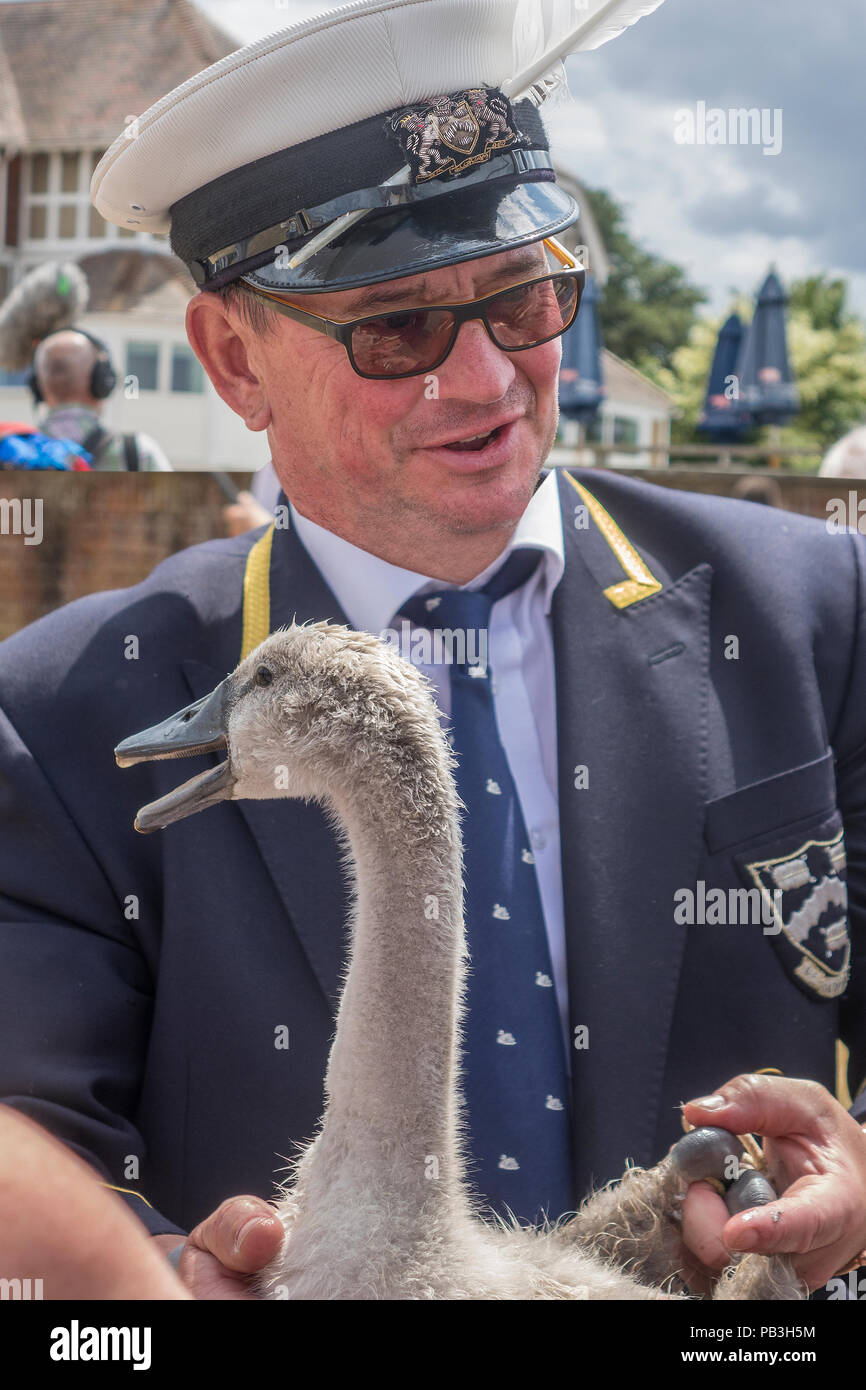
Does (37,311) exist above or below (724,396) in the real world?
below

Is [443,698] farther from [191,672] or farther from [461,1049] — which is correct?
[461,1049]

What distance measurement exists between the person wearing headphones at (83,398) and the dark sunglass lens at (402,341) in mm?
1426

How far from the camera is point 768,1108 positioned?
5.02 ft

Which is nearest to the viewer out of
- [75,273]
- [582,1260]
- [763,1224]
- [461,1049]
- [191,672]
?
[763,1224]

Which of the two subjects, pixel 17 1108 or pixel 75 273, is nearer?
pixel 17 1108

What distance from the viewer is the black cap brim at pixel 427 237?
152cm

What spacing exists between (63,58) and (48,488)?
2.75 m

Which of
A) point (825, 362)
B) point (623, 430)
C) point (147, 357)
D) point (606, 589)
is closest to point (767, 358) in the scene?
point (623, 430)

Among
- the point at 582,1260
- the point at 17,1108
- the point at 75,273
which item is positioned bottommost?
the point at 582,1260

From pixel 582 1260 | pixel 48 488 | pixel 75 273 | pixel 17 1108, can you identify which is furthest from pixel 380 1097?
pixel 75 273

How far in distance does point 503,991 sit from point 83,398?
2028 millimetres

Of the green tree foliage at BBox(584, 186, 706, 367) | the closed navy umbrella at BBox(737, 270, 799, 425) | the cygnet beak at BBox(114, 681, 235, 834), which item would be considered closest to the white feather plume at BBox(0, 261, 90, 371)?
the green tree foliage at BBox(584, 186, 706, 367)

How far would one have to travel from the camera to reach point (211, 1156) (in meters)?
1.76

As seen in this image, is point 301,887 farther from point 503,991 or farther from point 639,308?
point 639,308
